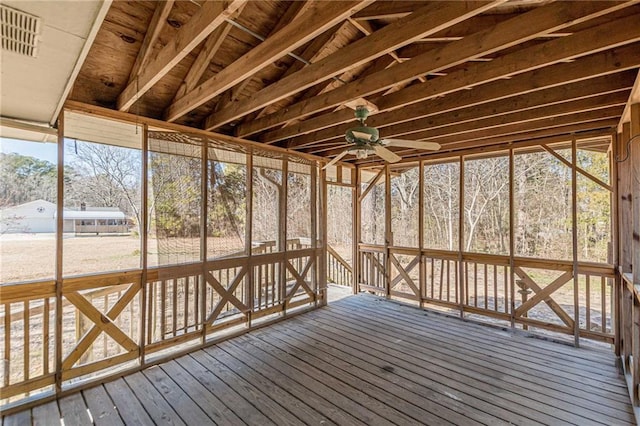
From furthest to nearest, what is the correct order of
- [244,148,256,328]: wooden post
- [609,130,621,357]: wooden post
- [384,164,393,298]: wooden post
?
[384,164,393,298]: wooden post
[244,148,256,328]: wooden post
[609,130,621,357]: wooden post

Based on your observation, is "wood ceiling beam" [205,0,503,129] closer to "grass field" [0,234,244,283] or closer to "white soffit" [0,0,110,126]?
"white soffit" [0,0,110,126]

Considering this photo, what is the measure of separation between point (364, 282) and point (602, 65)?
4.96 meters

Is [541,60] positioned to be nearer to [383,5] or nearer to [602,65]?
[602,65]

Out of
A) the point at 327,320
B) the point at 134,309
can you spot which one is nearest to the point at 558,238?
the point at 327,320

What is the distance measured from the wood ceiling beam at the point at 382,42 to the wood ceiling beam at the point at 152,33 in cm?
94

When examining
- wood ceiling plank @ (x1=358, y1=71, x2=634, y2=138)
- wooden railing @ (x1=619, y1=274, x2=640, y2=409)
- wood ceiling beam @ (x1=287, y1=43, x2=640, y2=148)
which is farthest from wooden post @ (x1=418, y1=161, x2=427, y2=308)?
wooden railing @ (x1=619, y1=274, x2=640, y2=409)

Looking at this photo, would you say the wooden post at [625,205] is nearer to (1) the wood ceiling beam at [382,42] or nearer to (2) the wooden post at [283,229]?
(1) the wood ceiling beam at [382,42]

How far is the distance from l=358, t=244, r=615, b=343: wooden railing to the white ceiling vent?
5286 mm

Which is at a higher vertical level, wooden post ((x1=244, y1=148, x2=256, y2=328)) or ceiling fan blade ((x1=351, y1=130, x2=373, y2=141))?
ceiling fan blade ((x1=351, y1=130, x2=373, y2=141))

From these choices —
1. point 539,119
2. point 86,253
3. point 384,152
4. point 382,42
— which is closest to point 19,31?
point 382,42

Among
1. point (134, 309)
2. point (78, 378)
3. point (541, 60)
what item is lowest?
point (78, 378)

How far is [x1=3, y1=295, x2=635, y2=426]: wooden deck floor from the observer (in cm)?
242

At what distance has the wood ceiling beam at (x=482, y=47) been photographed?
1649 millimetres

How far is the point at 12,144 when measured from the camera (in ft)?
9.34
